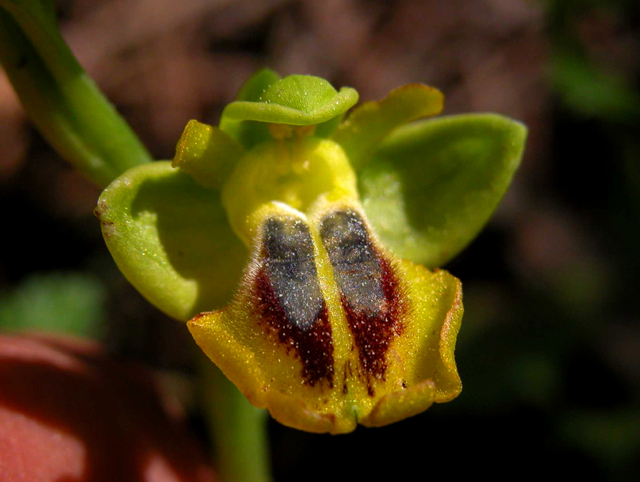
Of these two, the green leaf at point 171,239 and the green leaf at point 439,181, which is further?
the green leaf at point 439,181

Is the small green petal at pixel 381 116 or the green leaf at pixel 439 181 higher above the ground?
the small green petal at pixel 381 116

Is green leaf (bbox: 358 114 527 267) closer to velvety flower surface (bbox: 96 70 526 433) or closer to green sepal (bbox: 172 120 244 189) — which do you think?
velvety flower surface (bbox: 96 70 526 433)

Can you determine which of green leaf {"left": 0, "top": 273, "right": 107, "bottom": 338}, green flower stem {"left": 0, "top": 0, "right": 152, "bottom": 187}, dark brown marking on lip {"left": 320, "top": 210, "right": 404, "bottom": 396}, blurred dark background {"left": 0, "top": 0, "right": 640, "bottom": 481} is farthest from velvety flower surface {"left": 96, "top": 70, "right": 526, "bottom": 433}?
green leaf {"left": 0, "top": 273, "right": 107, "bottom": 338}

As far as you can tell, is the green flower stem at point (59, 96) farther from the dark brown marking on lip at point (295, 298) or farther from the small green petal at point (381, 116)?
the small green petal at point (381, 116)

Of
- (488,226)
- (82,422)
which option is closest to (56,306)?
(82,422)

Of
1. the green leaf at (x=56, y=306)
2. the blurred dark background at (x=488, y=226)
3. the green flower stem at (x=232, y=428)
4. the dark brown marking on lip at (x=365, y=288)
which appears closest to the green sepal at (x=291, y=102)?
the dark brown marking on lip at (x=365, y=288)

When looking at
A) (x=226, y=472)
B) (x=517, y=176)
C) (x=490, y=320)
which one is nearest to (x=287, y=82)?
(x=226, y=472)

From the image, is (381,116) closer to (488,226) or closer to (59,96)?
(59,96)
